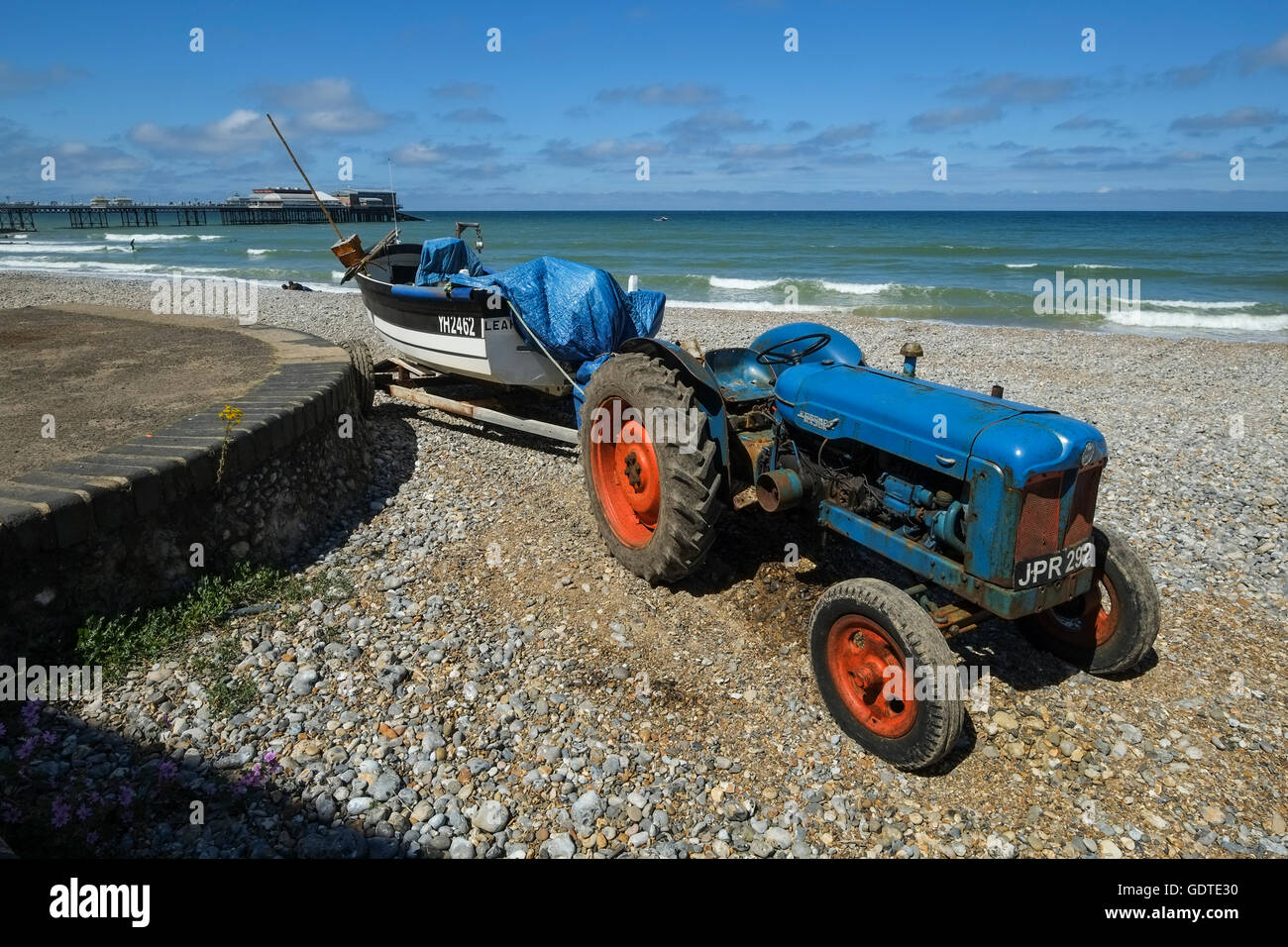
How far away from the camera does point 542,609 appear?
15.0 ft

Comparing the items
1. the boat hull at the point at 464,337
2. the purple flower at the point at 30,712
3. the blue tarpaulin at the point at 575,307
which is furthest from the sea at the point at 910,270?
the purple flower at the point at 30,712

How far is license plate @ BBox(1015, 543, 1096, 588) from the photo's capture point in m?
3.23

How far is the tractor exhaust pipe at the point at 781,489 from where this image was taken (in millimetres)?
3990

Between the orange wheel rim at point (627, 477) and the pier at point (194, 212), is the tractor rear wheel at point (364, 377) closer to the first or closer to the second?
the orange wheel rim at point (627, 477)

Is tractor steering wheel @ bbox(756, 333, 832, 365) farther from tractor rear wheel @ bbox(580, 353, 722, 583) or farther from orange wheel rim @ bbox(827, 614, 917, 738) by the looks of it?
orange wheel rim @ bbox(827, 614, 917, 738)

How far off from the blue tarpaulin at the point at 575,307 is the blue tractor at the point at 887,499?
1540 millimetres

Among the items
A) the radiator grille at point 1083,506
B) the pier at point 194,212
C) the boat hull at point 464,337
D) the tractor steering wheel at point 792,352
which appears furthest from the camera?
the pier at point 194,212

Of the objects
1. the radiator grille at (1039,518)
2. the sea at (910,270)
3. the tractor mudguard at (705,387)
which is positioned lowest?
the radiator grille at (1039,518)

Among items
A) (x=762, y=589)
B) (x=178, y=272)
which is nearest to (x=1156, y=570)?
(x=762, y=589)

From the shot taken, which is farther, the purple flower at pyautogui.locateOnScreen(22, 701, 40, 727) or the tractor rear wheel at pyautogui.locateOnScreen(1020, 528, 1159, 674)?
the tractor rear wheel at pyautogui.locateOnScreen(1020, 528, 1159, 674)

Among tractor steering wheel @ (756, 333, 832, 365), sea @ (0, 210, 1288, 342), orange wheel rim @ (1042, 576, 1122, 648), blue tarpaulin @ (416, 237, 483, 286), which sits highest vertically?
sea @ (0, 210, 1288, 342)

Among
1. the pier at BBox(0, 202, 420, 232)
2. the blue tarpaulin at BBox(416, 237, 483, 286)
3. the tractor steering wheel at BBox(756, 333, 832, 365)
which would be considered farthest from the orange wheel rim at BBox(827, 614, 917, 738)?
the pier at BBox(0, 202, 420, 232)

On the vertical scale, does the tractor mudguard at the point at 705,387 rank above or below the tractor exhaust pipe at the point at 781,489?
above

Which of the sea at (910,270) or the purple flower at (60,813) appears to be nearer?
the purple flower at (60,813)
